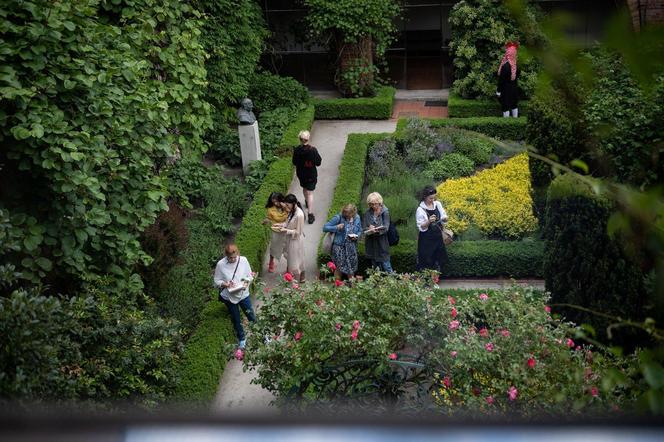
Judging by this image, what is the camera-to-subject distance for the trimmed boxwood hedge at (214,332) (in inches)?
306

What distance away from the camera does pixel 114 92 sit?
283 inches

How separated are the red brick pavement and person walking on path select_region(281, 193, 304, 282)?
270 inches

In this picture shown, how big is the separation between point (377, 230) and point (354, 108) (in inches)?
278

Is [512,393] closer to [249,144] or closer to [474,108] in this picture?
[249,144]

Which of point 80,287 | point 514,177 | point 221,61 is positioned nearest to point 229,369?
point 80,287

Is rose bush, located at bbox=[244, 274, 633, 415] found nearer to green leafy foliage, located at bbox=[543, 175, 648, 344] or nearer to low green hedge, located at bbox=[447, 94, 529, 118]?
green leafy foliage, located at bbox=[543, 175, 648, 344]

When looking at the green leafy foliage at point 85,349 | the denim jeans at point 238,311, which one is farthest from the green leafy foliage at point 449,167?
the green leafy foliage at point 85,349

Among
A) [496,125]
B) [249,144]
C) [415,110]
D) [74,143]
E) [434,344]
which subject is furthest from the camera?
[415,110]

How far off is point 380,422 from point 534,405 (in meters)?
4.70

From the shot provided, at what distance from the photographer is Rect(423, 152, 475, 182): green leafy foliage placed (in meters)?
12.4

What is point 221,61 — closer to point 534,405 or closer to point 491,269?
point 491,269

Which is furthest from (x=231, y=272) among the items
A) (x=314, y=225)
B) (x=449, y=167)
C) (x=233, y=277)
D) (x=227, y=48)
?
(x=227, y=48)

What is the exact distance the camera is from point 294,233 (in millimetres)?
9336

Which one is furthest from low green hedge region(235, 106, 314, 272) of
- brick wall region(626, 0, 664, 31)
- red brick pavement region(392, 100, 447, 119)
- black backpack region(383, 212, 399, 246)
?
brick wall region(626, 0, 664, 31)
